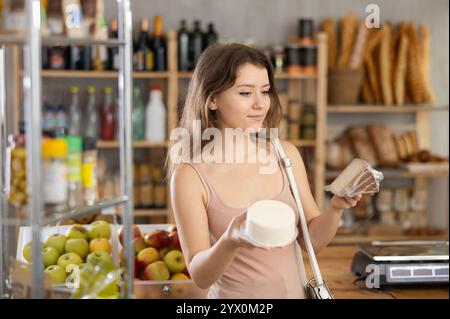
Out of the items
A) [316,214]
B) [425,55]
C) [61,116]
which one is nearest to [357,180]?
[316,214]

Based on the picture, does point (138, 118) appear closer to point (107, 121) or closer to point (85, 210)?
point (107, 121)

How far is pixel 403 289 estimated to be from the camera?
1.82 meters

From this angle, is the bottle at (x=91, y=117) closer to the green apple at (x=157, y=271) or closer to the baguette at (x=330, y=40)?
the baguette at (x=330, y=40)

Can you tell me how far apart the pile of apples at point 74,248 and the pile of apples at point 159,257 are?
0.11 metres

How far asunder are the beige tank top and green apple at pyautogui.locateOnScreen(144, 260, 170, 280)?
14.5 inches

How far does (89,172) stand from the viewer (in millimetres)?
1059

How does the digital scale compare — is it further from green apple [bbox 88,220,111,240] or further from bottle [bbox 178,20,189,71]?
bottle [bbox 178,20,189,71]

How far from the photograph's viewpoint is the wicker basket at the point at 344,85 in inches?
141

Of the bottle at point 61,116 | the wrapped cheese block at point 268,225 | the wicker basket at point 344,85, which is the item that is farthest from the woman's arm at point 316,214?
the wicker basket at point 344,85

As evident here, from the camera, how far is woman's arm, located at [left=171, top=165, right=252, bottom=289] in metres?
1.22

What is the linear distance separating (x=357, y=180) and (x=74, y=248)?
2.18 feet
